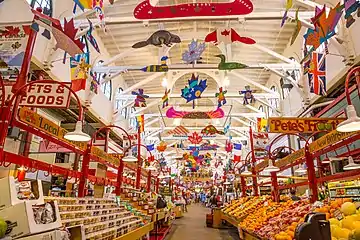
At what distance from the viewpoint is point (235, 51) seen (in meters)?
14.7

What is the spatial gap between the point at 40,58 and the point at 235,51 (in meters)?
9.86

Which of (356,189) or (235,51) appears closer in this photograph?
(356,189)

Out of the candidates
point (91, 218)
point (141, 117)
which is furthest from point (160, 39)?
point (141, 117)

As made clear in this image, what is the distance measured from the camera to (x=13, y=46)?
21.4 feet

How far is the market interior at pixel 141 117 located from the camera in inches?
131

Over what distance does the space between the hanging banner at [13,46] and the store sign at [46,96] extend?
2582 millimetres

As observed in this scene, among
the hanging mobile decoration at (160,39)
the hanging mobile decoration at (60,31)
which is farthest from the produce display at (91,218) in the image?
the hanging mobile decoration at (160,39)

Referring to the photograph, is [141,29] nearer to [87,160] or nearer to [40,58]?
[40,58]

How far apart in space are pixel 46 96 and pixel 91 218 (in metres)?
1.99

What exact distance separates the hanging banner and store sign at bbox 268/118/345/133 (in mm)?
6150

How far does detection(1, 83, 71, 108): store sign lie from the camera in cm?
418

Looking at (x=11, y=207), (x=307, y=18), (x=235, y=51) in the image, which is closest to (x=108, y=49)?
(x=235, y=51)

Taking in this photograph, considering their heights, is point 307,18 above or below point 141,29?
below

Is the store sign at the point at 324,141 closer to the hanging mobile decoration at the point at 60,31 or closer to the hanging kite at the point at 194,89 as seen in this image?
the hanging mobile decoration at the point at 60,31
